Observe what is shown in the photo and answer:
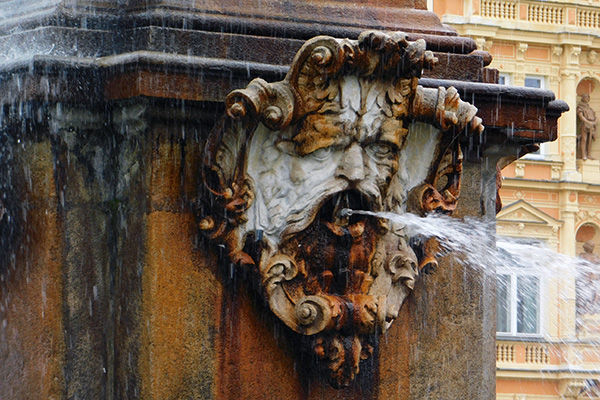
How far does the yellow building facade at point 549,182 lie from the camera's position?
24.8m

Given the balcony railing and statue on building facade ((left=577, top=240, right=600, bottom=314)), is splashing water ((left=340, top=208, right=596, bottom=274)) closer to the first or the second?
statue on building facade ((left=577, top=240, right=600, bottom=314))

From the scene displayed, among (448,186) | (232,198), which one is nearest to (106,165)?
(232,198)

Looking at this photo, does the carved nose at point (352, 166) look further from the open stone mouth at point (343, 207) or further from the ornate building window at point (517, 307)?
the ornate building window at point (517, 307)

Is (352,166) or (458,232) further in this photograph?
(458,232)

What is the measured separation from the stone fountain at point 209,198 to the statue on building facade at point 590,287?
52.9 feet

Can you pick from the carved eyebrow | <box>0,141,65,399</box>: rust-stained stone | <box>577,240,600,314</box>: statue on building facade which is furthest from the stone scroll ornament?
<box>577,240,600,314</box>: statue on building facade

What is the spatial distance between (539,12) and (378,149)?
23285 mm

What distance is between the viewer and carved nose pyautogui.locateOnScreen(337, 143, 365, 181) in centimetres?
391

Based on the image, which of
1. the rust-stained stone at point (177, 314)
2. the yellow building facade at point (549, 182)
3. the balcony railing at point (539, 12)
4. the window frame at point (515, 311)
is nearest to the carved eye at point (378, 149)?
the rust-stained stone at point (177, 314)

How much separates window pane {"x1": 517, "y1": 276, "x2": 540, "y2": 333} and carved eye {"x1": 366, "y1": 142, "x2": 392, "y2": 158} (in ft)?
67.3

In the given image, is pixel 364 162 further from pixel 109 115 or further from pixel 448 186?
pixel 109 115

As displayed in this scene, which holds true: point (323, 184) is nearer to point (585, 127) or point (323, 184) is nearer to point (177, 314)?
point (177, 314)

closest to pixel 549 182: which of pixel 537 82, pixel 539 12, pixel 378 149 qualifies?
pixel 537 82

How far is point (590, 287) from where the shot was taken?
23.4 m
